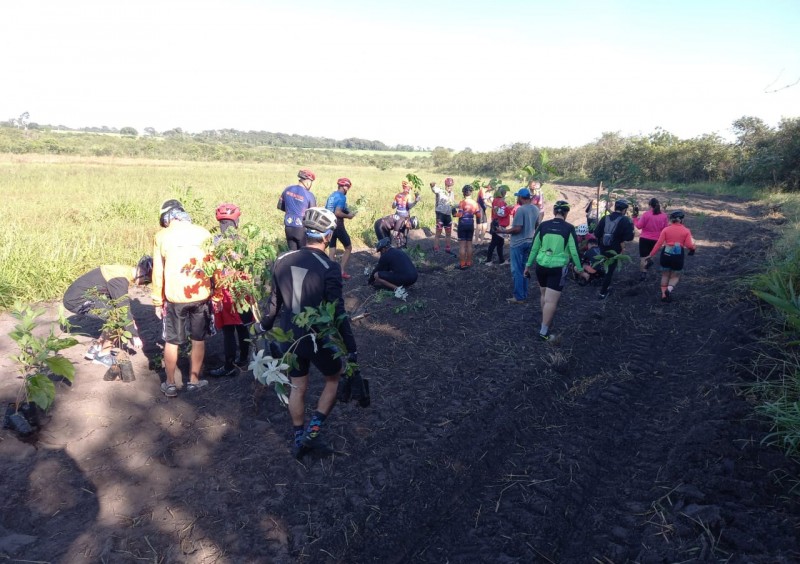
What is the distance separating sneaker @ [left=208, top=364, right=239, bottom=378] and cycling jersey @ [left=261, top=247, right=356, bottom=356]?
6.78 ft

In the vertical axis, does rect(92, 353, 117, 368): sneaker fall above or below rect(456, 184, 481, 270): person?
below

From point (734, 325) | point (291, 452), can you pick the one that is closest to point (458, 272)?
point (734, 325)

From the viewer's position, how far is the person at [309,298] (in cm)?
379

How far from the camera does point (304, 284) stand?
12.4 feet

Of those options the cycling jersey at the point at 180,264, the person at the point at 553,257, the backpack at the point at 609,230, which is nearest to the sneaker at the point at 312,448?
the cycling jersey at the point at 180,264

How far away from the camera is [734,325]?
20.7ft

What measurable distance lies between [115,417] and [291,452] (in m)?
1.98

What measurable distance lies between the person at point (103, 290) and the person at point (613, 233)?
7243 millimetres

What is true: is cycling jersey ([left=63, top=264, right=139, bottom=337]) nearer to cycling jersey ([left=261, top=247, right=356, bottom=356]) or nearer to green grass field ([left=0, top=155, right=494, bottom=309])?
green grass field ([left=0, top=155, right=494, bottom=309])

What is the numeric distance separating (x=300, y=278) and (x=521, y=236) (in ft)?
17.3

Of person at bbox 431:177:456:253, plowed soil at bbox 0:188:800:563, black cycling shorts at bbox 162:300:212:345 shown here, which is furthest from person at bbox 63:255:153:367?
person at bbox 431:177:456:253

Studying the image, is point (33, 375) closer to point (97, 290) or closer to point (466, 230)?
point (97, 290)

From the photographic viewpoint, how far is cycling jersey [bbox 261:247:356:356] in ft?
12.4

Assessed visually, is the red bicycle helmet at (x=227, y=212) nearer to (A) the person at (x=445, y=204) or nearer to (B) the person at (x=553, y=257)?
(B) the person at (x=553, y=257)
